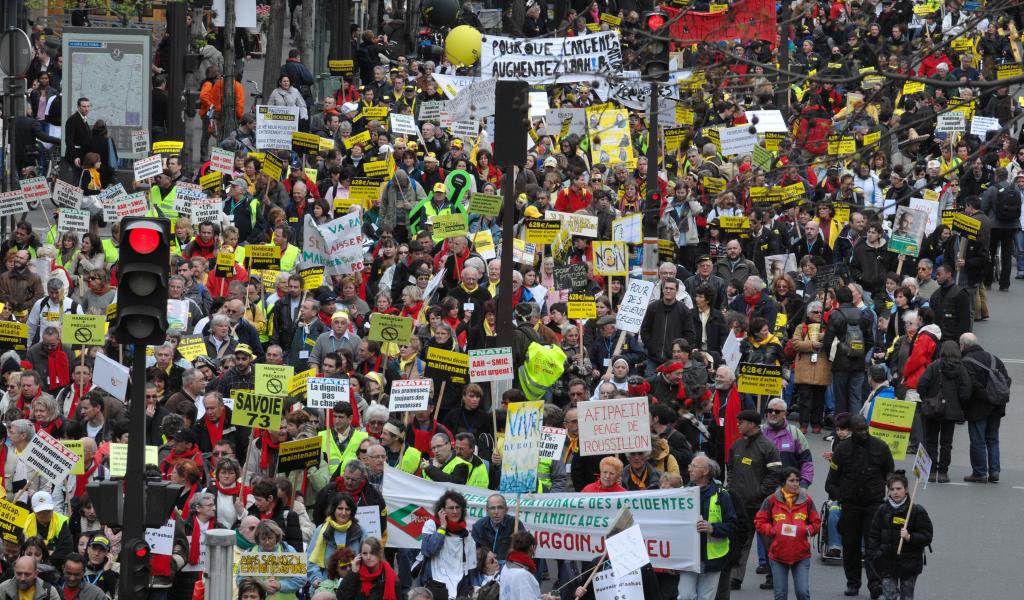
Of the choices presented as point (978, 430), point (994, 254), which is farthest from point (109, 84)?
point (978, 430)

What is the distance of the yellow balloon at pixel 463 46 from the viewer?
1560 inches

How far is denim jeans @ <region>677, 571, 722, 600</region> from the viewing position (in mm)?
14656

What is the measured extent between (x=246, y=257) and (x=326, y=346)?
3539 millimetres

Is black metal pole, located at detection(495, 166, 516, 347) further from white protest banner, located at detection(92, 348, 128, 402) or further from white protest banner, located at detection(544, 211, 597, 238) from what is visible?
white protest banner, located at detection(544, 211, 597, 238)

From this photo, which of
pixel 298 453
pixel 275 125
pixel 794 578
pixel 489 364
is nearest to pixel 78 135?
pixel 275 125

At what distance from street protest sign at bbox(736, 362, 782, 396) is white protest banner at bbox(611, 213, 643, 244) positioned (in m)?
4.05

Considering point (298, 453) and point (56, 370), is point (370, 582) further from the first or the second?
point (56, 370)

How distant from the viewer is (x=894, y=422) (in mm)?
16531

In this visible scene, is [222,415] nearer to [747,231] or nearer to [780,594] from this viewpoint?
[780,594]

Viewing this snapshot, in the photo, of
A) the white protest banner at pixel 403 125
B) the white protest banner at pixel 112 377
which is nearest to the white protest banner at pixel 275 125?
the white protest banner at pixel 403 125

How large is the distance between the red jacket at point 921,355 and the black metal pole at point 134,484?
32.2 ft

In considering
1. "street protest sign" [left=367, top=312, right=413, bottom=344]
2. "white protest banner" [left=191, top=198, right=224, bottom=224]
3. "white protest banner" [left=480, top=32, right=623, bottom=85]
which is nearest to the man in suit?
"white protest banner" [left=191, top=198, right=224, bottom=224]

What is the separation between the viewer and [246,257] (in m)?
22.2

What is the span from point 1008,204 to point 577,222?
7.67 meters
